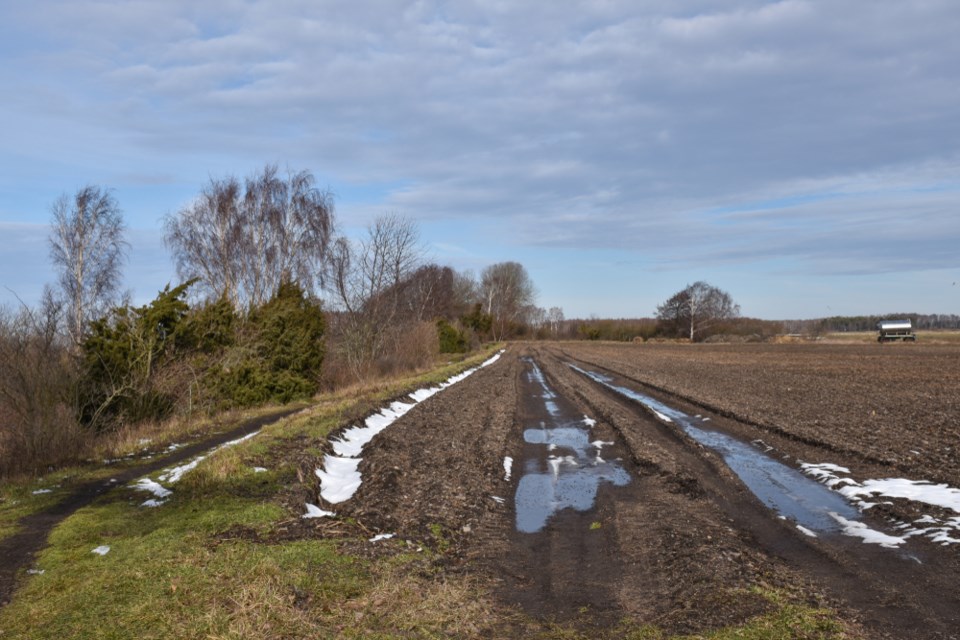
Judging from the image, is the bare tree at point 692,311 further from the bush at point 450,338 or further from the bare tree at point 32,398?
the bare tree at point 32,398

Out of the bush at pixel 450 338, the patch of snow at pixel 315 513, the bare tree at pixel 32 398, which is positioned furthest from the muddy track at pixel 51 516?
the bush at pixel 450 338

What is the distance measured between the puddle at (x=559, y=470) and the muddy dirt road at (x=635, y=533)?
1.6 inches

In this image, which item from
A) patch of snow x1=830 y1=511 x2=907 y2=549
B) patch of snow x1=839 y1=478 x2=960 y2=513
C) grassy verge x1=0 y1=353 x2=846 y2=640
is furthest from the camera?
patch of snow x1=839 y1=478 x2=960 y2=513

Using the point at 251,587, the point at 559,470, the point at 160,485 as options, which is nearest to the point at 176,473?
the point at 160,485

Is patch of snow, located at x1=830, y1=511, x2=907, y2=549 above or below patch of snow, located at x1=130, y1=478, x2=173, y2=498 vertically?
above

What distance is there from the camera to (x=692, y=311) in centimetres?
11944

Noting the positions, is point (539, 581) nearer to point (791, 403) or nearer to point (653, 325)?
point (791, 403)

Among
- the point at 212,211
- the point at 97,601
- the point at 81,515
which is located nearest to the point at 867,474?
the point at 97,601

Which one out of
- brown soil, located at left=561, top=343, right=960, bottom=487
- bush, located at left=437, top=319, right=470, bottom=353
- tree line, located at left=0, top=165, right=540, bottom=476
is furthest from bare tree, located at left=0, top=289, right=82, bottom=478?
bush, located at left=437, top=319, right=470, bottom=353

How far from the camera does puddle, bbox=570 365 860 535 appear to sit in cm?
825

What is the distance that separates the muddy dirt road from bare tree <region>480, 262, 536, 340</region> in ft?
311

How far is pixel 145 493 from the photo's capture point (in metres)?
9.69

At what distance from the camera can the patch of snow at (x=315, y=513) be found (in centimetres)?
834

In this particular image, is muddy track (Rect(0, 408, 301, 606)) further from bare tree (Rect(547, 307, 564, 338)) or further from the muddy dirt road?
bare tree (Rect(547, 307, 564, 338))
